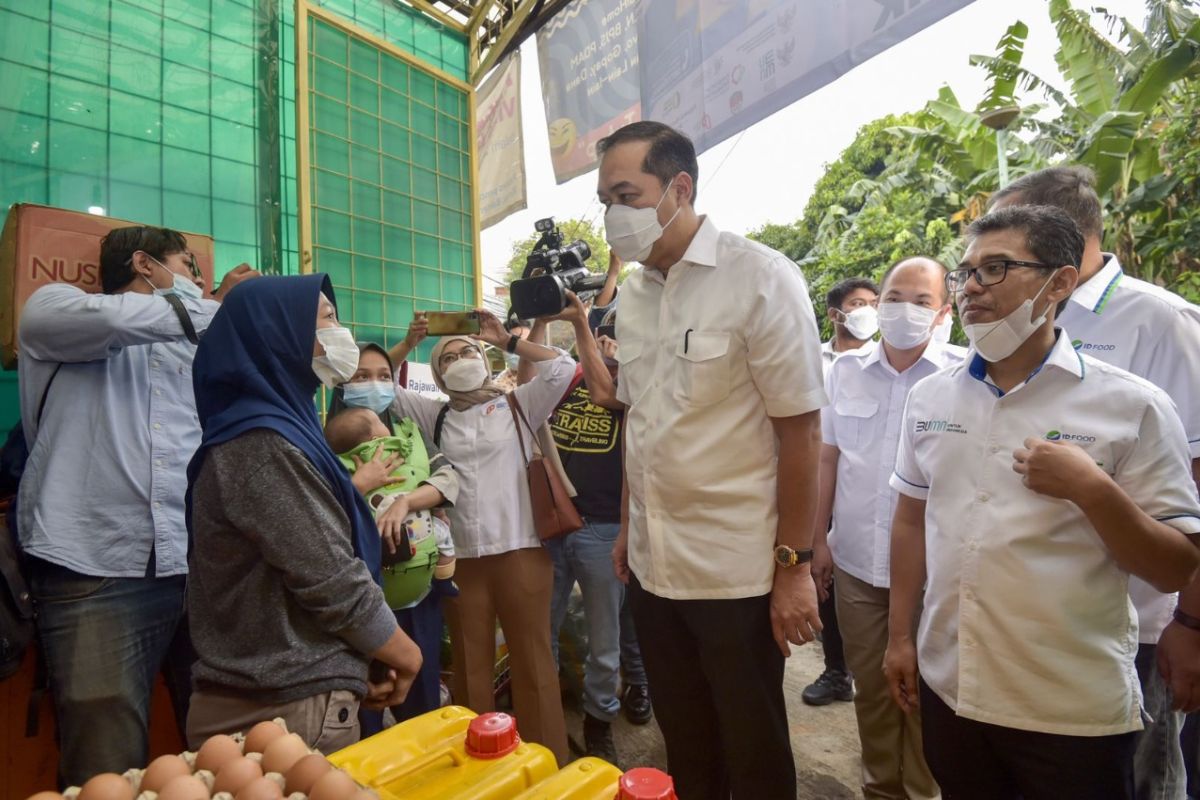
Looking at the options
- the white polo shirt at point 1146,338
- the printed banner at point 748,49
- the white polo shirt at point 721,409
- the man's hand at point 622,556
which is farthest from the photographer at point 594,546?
the printed banner at point 748,49

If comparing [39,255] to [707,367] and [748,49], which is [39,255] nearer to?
[707,367]

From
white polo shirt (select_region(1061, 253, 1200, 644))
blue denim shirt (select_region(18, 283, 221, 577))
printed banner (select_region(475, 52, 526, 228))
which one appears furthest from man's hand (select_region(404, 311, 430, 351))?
printed banner (select_region(475, 52, 526, 228))

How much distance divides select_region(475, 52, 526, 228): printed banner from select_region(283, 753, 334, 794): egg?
15.3 feet

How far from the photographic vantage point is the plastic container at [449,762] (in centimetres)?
107

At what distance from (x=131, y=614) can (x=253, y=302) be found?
105cm

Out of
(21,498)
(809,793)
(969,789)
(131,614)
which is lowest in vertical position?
(809,793)

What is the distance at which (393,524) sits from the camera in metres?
2.11

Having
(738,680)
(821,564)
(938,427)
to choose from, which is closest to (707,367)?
(938,427)

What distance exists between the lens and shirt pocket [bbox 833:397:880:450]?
2.39 meters

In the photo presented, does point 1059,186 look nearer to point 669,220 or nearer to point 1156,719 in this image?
point 669,220

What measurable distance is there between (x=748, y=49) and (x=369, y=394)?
2659 mm

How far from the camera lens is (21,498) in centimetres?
176

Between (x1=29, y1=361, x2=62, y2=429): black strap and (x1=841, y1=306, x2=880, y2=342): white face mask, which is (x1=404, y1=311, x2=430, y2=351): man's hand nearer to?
(x1=29, y1=361, x2=62, y2=429): black strap

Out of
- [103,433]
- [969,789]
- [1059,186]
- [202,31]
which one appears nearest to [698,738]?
[969,789]
